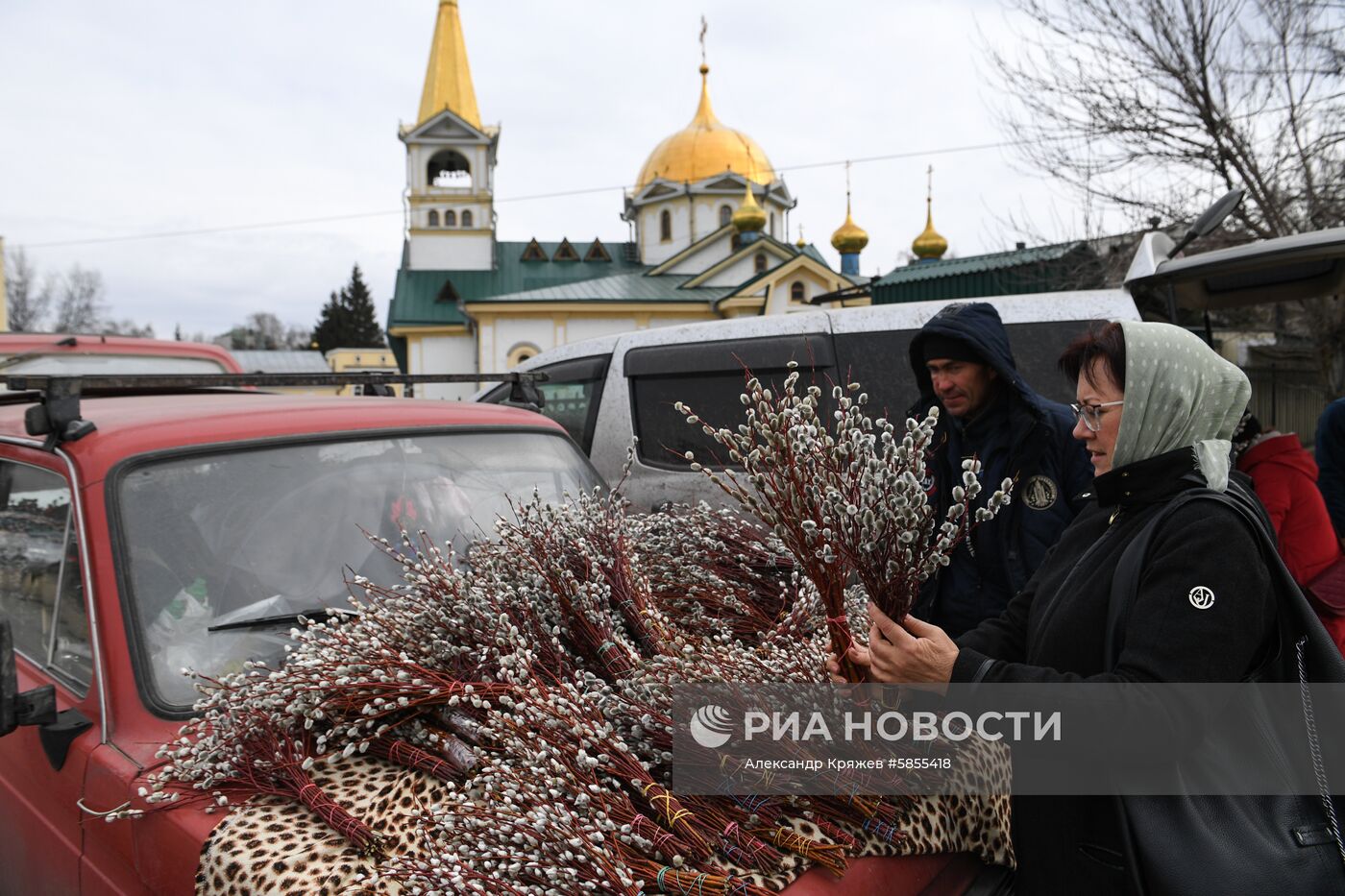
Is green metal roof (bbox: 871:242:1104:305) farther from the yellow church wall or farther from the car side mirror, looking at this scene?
the yellow church wall

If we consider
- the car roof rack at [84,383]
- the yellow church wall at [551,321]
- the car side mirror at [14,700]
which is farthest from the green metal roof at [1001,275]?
the yellow church wall at [551,321]

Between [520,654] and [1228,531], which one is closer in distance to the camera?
[1228,531]

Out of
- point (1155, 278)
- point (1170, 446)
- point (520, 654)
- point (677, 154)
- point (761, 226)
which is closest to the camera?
point (1170, 446)

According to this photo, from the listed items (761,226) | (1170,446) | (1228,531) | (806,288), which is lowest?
(1228,531)

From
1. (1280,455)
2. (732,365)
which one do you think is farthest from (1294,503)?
(732,365)

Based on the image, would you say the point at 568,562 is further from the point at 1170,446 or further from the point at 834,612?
the point at 1170,446

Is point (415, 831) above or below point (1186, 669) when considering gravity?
below

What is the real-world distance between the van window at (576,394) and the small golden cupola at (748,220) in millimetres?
38999

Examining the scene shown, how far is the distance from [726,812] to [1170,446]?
110 centimetres

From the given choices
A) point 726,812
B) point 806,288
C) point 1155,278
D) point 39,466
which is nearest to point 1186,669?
point 726,812

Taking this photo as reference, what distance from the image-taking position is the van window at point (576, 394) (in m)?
6.89

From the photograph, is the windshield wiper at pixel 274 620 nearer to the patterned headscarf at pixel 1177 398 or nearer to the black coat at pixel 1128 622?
the black coat at pixel 1128 622

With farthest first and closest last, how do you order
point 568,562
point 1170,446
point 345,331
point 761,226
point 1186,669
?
point 345,331 → point 761,226 → point 568,562 → point 1170,446 → point 1186,669

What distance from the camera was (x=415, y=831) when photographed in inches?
67.0
